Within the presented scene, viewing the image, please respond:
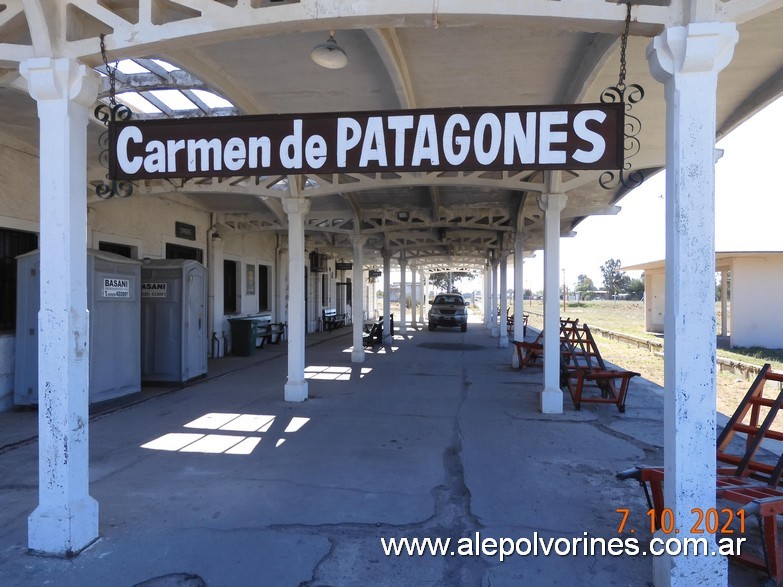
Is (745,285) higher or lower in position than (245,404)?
higher

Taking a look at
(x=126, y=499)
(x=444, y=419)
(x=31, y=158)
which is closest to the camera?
(x=126, y=499)

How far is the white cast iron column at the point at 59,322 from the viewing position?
3465 millimetres

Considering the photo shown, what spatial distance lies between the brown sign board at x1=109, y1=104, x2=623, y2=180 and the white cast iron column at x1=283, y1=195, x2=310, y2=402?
187 inches

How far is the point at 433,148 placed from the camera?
3109mm

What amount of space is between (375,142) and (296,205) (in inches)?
205

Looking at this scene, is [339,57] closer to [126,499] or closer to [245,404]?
[126,499]

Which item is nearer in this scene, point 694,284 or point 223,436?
point 694,284

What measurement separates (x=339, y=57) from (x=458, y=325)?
68.4ft

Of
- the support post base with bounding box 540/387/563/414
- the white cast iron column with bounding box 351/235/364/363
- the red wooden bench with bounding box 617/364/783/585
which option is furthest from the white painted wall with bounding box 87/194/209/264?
the red wooden bench with bounding box 617/364/783/585

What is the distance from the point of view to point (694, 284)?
2947mm

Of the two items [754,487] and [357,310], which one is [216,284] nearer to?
[357,310]

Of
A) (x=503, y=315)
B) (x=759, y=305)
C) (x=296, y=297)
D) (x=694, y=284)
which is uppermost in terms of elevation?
(x=694, y=284)

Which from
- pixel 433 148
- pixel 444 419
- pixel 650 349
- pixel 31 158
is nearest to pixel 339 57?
pixel 433 148

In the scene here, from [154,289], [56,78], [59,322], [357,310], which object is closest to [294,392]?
[154,289]
